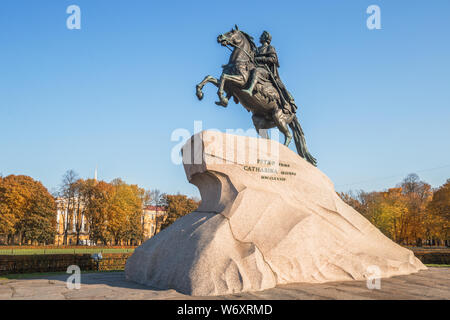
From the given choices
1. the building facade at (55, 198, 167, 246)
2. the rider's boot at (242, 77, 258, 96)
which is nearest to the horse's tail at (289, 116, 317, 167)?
the rider's boot at (242, 77, 258, 96)

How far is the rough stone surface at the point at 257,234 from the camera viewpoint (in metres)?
6.43

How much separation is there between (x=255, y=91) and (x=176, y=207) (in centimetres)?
3476

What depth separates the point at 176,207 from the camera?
4394cm

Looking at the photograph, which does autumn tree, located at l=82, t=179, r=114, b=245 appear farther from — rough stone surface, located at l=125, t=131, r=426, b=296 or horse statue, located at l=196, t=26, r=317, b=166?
rough stone surface, located at l=125, t=131, r=426, b=296

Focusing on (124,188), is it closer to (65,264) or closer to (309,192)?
(65,264)

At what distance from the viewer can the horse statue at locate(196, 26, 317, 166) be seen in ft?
33.5

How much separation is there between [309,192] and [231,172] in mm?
2059

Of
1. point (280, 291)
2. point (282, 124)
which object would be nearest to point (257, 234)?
point (280, 291)

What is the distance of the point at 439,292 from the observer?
6.22 m

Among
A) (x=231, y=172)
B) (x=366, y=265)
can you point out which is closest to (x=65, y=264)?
(x=231, y=172)

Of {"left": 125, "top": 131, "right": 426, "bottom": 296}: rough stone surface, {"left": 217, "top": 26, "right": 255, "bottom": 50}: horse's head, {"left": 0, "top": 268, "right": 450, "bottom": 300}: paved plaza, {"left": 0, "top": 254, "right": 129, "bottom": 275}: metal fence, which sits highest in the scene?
{"left": 217, "top": 26, "right": 255, "bottom": 50}: horse's head

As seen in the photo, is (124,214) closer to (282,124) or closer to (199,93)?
(282,124)

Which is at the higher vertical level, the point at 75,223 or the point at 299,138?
the point at 299,138

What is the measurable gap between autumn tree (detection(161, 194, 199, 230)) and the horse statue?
106 ft
